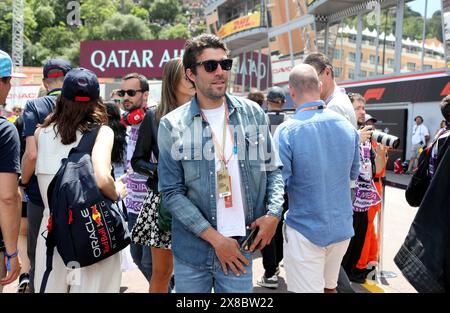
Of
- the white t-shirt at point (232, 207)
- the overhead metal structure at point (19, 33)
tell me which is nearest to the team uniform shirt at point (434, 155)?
the white t-shirt at point (232, 207)

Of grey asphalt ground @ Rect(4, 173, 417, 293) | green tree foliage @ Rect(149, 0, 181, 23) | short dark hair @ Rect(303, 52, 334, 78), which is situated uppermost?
green tree foliage @ Rect(149, 0, 181, 23)

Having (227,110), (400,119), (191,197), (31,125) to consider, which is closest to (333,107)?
(227,110)

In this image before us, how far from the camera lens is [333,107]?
4184 millimetres

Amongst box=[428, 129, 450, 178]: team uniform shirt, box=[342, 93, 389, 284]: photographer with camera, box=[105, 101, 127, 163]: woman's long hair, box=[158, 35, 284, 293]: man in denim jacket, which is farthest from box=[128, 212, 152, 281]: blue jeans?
box=[342, 93, 389, 284]: photographer with camera

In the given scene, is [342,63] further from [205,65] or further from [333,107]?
[205,65]

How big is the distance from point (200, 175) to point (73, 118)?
85cm

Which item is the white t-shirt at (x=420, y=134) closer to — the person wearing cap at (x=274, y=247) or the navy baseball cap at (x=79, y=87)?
the person wearing cap at (x=274, y=247)

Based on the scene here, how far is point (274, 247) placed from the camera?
529cm

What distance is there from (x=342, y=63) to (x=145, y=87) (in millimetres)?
22274

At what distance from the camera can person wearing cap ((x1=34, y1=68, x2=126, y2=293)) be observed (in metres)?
2.74

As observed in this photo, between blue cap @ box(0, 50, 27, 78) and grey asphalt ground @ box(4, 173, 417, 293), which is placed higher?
blue cap @ box(0, 50, 27, 78)

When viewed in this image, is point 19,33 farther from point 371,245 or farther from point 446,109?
point 446,109

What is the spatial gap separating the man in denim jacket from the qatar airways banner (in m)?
33.4

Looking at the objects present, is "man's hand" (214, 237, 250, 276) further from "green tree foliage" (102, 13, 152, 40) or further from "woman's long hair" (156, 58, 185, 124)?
"green tree foliage" (102, 13, 152, 40)
